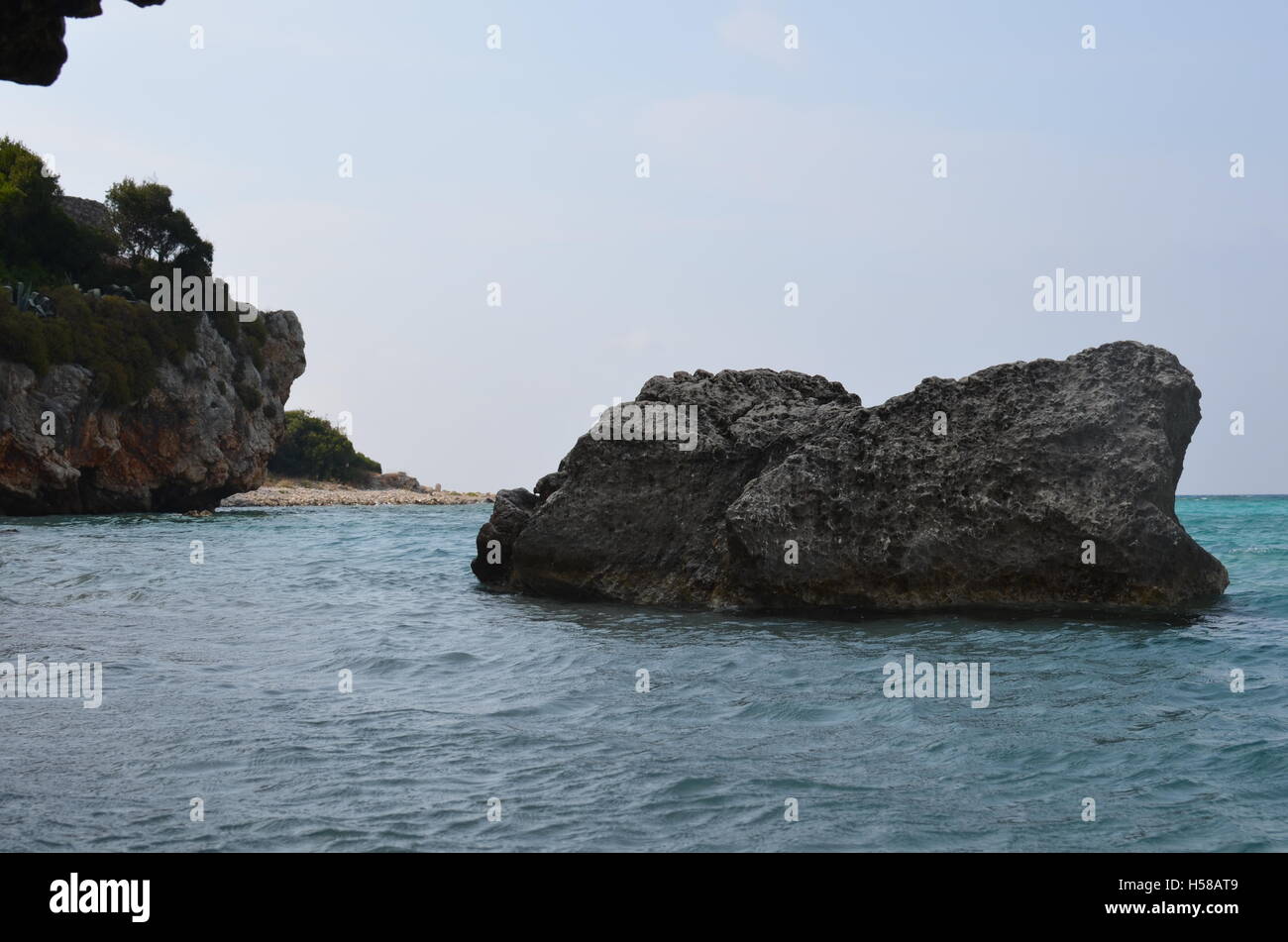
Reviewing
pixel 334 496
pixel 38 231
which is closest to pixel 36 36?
pixel 38 231

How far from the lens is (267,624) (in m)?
12.1

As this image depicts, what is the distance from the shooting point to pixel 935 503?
1242 centimetres

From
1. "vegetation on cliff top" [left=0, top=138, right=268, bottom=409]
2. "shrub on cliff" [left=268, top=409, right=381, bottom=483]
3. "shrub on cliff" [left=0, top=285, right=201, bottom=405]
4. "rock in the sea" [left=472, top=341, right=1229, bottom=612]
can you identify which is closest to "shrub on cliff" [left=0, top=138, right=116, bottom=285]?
"vegetation on cliff top" [left=0, top=138, right=268, bottom=409]

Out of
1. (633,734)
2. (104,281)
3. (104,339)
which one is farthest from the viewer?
(104,281)

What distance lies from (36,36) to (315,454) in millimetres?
75930

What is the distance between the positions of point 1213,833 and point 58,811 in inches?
213

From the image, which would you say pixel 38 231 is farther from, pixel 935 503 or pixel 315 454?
pixel 935 503

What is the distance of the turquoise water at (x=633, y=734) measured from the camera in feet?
17.2

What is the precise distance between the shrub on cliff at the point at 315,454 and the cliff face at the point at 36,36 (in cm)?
7425

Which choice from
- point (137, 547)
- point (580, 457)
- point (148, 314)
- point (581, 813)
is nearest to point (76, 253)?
point (148, 314)

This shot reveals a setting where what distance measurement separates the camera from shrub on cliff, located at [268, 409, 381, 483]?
7719 cm

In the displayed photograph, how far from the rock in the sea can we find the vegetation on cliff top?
2994cm
